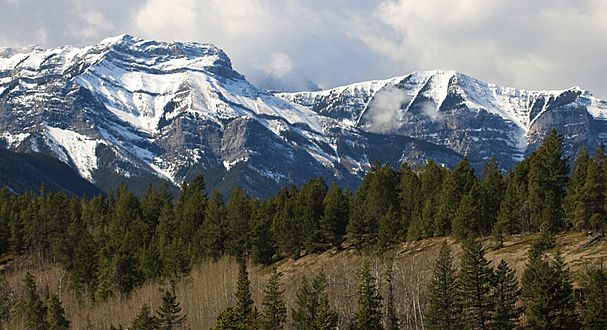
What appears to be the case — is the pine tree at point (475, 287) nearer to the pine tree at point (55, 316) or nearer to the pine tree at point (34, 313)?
the pine tree at point (55, 316)

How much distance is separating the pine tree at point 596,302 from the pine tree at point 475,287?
10412 millimetres

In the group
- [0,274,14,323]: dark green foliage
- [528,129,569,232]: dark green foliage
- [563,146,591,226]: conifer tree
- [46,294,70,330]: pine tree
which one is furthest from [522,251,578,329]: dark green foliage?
[0,274,14,323]: dark green foliage

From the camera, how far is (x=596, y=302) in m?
77.0

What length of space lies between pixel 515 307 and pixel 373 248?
41.1 metres

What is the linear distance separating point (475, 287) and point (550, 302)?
9.29 m

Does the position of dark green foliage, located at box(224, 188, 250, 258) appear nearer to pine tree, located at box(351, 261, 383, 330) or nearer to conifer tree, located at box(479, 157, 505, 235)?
conifer tree, located at box(479, 157, 505, 235)

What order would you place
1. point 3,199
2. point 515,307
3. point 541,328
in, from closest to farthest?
point 541,328, point 515,307, point 3,199

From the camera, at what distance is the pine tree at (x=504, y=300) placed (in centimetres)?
8175

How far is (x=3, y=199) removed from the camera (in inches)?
7229

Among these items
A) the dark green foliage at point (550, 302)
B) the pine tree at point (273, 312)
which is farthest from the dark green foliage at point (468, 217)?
the dark green foliage at point (550, 302)

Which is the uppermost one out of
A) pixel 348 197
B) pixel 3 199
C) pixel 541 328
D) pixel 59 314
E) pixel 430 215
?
pixel 3 199

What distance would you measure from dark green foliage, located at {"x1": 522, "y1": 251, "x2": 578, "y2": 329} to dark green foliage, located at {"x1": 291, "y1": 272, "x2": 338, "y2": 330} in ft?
69.8

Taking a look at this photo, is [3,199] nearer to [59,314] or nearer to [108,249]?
[108,249]

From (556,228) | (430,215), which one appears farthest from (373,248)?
(556,228)
